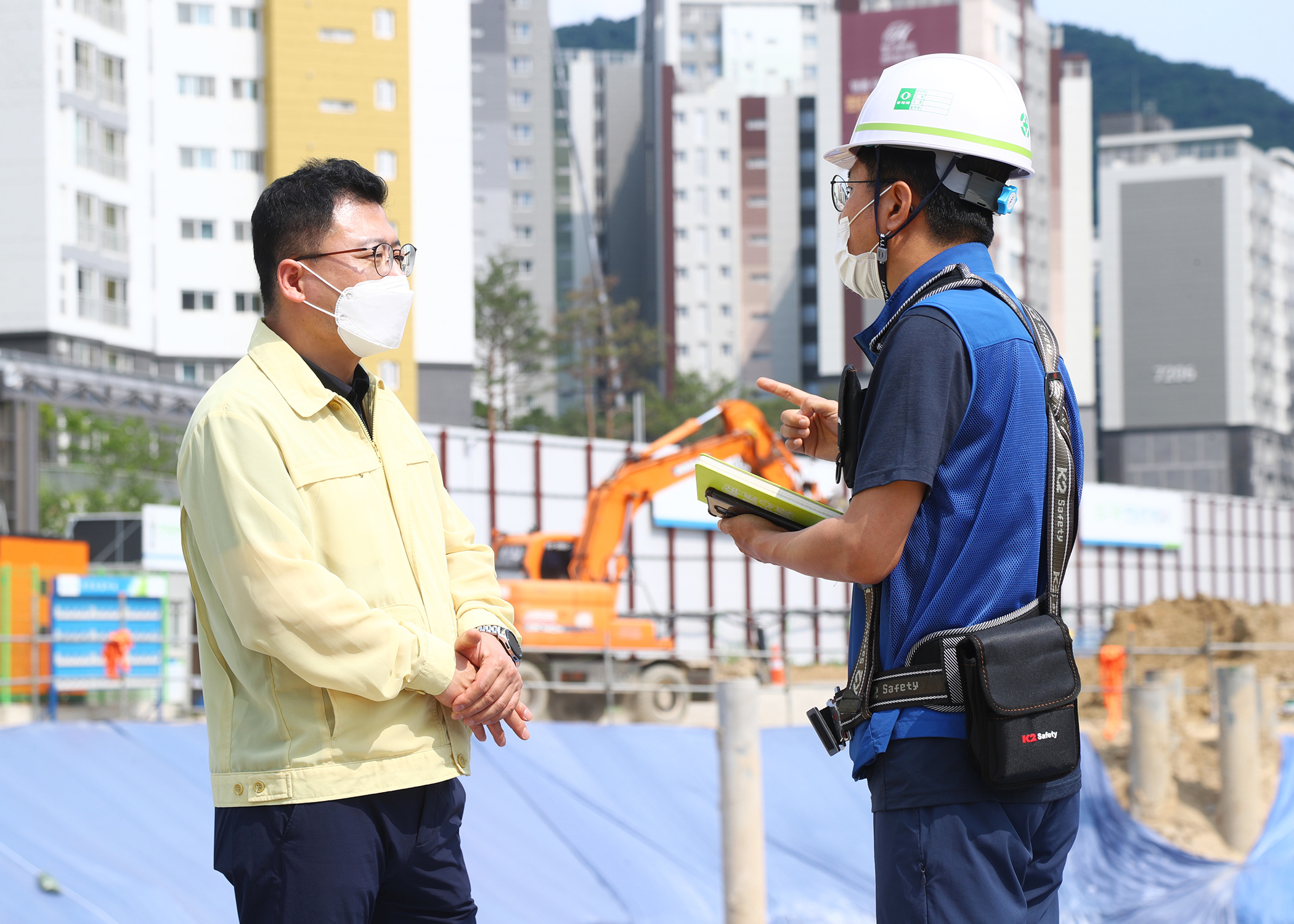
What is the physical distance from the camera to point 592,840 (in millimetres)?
7805

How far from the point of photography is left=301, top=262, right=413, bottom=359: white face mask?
9.46 ft

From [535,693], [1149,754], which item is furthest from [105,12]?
[1149,754]

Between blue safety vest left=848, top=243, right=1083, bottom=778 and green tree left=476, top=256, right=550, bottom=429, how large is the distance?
68.0m

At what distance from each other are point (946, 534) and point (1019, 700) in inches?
11.8

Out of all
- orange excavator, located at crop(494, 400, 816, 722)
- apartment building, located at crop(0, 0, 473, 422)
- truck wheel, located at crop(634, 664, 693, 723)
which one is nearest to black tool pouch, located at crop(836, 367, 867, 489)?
orange excavator, located at crop(494, 400, 816, 722)

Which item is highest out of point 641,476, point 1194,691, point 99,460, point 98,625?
point 99,460

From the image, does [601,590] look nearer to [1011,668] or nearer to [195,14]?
[1011,668]

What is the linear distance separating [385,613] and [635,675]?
16.8 m

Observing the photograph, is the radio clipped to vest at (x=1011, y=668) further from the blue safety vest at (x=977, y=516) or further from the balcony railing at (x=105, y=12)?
the balcony railing at (x=105, y=12)

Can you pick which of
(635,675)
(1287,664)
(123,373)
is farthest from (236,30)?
(1287,664)

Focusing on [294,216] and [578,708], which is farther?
[578,708]

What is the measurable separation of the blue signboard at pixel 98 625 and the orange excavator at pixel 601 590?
4.30 m

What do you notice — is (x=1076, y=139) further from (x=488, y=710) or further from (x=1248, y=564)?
(x=488, y=710)

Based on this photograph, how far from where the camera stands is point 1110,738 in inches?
594
